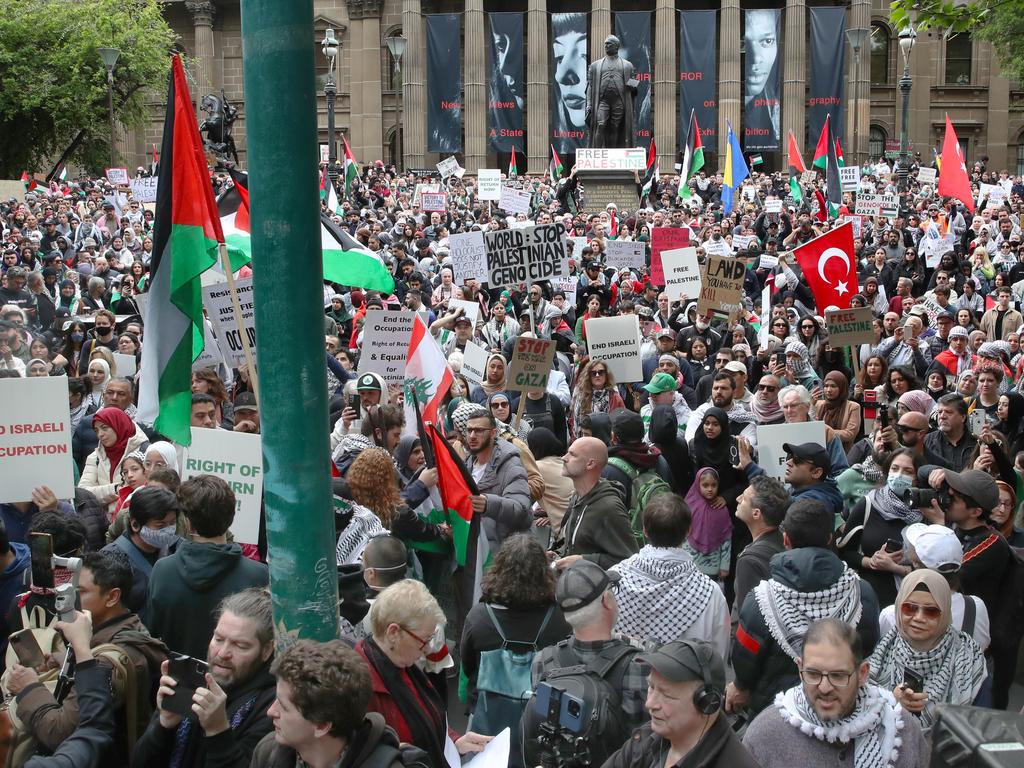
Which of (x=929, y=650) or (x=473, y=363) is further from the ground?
(x=473, y=363)

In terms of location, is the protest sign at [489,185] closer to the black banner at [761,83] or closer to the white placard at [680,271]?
the white placard at [680,271]

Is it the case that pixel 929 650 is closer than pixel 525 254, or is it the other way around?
pixel 929 650

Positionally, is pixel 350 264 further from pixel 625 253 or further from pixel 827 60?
pixel 827 60

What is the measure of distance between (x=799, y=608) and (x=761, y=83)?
47813 millimetres

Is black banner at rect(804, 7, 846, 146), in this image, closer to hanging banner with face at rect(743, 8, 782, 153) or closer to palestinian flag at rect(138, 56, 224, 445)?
hanging banner with face at rect(743, 8, 782, 153)

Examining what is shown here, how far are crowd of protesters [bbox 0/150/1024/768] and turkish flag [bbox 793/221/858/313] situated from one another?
35 centimetres

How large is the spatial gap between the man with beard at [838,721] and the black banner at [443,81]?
4724 cm

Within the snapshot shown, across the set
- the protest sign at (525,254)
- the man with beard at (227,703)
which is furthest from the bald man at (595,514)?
the protest sign at (525,254)

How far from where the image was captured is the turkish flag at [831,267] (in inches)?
476

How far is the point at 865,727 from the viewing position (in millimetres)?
3801

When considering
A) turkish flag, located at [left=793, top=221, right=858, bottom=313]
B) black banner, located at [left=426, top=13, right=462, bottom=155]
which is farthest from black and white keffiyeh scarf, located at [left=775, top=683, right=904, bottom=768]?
black banner, located at [left=426, top=13, right=462, bottom=155]

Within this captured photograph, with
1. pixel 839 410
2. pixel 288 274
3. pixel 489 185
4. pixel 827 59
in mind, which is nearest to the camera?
pixel 288 274

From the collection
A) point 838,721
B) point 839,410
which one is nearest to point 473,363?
point 839,410

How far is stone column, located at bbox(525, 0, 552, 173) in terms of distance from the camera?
49.8 m
